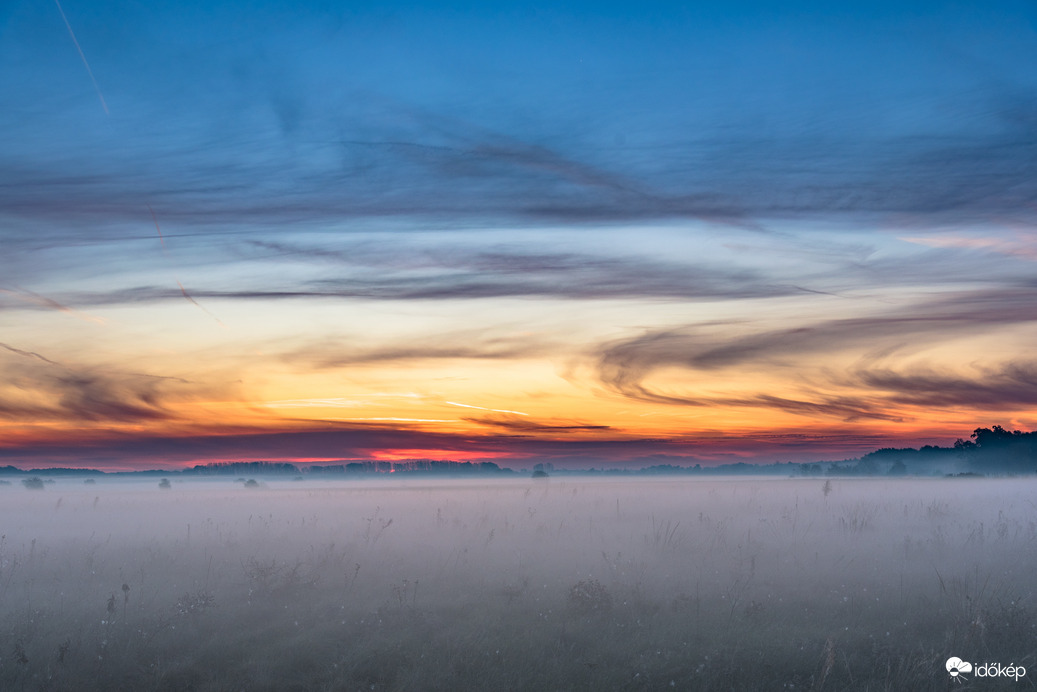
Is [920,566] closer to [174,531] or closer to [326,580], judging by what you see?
[326,580]

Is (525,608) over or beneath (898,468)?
over

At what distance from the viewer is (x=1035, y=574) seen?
583 inches

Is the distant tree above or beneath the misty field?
beneath

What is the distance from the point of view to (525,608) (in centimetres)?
1297

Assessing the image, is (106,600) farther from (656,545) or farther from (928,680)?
(928,680)

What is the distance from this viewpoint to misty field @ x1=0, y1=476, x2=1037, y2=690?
1006cm

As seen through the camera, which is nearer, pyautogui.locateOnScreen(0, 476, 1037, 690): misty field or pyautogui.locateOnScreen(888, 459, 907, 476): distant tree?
pyautogui.locateOnScreen(0, 476, 1037, 690): misty field

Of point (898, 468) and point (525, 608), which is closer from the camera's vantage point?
point (525, 608)

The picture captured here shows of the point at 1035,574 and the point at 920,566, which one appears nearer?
the point at 1035,574

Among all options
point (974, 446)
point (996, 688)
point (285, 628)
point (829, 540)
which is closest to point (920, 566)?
point (829, 540)

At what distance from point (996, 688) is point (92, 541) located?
22.3 meters

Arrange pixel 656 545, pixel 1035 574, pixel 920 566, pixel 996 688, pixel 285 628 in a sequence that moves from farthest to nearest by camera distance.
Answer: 1. pixel 656 545
2. pixel 920 566
3. pixel 1035 574
4. pixel 285 628
5. pixel 996 688

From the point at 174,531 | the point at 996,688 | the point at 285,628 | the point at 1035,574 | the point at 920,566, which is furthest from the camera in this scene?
the point at 174,531

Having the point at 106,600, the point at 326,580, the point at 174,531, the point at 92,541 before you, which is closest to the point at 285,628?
the point at 326,580
